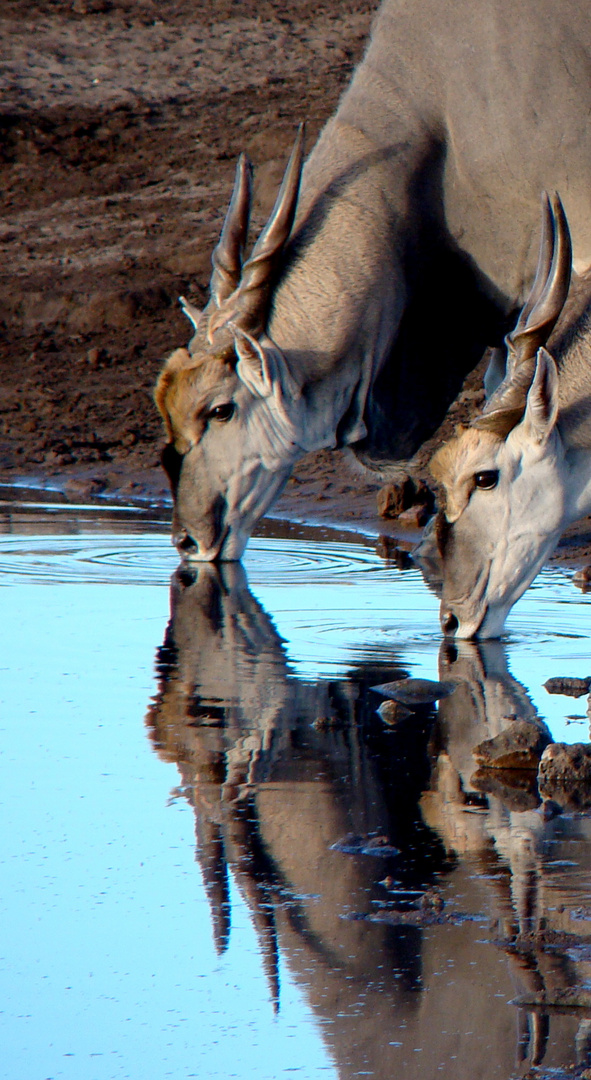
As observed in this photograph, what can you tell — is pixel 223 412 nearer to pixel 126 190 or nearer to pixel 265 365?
pixel 265 365

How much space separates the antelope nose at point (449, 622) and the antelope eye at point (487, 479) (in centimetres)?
45

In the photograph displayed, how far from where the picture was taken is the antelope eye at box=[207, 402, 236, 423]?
6.96m

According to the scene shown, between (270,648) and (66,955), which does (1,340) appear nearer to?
(270,648)

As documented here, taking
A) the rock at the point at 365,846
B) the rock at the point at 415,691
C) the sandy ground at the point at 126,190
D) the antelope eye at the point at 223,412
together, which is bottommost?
the sandy ground at the point at 126,190

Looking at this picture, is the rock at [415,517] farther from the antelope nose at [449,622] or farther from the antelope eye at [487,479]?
the antelope eye at [487,479]

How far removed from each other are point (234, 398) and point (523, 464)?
155 cm

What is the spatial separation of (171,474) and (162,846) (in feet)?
11.6

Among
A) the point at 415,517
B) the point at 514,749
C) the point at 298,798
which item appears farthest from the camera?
the point at 415,517

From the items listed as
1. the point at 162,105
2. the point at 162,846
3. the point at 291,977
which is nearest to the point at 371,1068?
the point at 291,977

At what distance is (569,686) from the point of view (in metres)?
5.16

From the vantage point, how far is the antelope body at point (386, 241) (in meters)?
6.64

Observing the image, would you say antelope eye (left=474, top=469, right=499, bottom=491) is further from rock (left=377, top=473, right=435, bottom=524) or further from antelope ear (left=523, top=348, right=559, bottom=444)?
rock (left=377, top=473, right=435, bottom=524)

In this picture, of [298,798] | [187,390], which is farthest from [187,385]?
[298,798]

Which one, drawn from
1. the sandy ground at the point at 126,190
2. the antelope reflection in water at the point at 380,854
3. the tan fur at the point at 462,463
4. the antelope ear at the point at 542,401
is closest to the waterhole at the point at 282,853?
the antelope reflection in water at the point at 380,854
